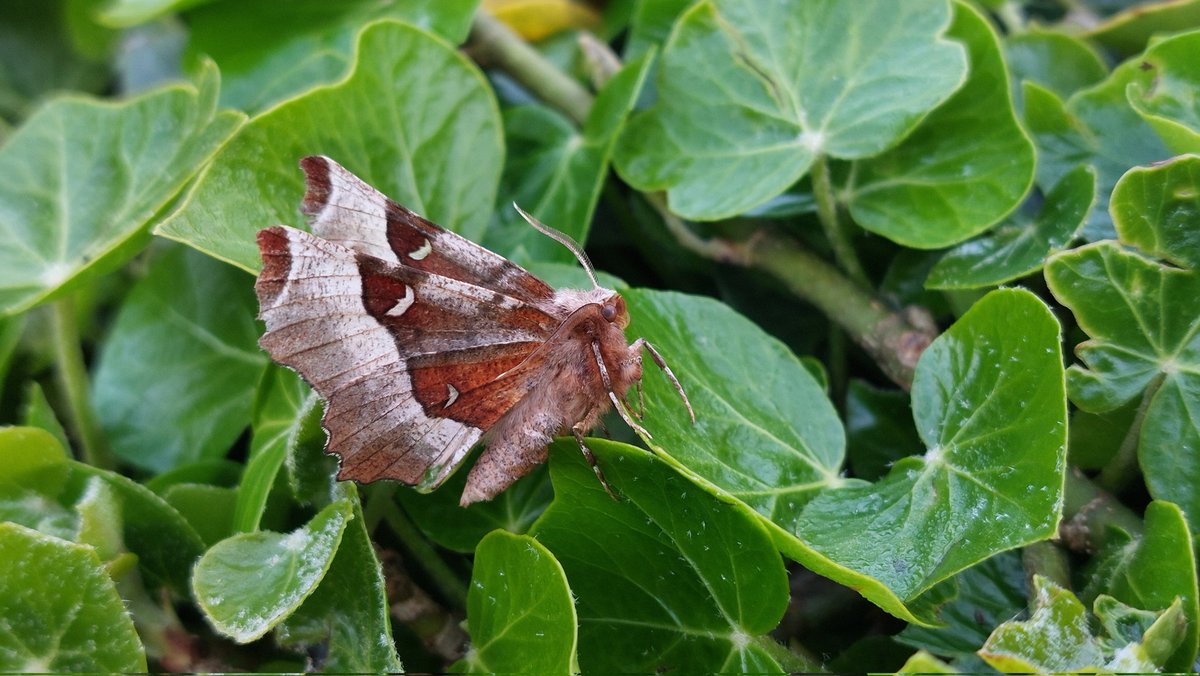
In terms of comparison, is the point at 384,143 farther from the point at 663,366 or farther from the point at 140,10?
the point at 140,10

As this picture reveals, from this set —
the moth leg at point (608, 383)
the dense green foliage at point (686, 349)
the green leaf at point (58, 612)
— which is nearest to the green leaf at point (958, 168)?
the dense green foliage at point (686, 349)

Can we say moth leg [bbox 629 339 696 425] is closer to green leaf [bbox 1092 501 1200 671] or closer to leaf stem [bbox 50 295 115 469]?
green leaf [bbox 1092 501 1200 671]

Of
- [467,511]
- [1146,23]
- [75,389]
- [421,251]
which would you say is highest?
[1146,23]

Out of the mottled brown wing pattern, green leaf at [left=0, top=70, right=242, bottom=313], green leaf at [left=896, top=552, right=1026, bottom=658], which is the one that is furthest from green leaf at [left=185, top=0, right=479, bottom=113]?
green leaf at [left=896, top=552, right=1026, bottom=658]

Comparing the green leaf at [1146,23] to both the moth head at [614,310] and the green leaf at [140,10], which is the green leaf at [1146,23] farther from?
the green leaf at [140,10]

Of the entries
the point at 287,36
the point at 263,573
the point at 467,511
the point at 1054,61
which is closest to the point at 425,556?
the point at 467,511

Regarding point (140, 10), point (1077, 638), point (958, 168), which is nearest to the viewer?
point (1077, 638)
